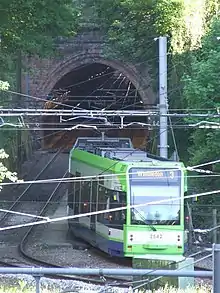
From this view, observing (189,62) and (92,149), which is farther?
(189,62)

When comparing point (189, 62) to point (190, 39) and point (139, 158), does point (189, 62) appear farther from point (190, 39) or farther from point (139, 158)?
point (139, 158)

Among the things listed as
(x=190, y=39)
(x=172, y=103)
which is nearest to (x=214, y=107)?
(x=190, y=39)

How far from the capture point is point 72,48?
44.6 m

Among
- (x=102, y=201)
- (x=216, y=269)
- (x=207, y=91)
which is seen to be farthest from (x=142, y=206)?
(x=216, y=269)

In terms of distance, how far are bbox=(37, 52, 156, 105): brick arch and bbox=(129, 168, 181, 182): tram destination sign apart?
23690 millimetres

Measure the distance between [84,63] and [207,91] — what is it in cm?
2395

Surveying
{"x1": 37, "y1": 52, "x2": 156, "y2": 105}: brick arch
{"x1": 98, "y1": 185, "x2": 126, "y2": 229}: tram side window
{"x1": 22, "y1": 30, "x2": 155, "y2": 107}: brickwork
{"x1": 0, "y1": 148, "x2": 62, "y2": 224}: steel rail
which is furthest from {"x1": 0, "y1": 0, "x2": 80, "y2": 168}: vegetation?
{"x1": 22, "y1": 30, "x2": 155, "y2": 107}: brickwork

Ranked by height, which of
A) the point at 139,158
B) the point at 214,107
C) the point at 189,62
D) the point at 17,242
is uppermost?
the point at 189,62

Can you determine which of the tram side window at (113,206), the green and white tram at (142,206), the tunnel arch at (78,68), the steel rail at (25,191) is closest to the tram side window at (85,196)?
the green and white tram at (142,206)

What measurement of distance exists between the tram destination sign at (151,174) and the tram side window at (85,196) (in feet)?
7.52

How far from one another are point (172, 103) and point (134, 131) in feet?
98.2

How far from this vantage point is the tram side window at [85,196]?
2064cm

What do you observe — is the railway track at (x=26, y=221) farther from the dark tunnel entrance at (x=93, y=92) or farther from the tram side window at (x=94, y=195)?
the dark tunnel entrance at (x=93, y=92)

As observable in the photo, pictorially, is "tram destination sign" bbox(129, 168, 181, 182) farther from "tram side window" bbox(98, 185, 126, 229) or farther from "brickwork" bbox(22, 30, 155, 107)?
"brickwork" bbox(22, 30, 155, 107)
